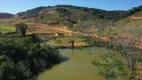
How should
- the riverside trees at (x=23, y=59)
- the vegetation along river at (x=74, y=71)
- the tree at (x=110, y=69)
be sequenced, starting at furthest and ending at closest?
the vegetation along river at (x=74, y=71) → the tree at (x=110, y=69) → the riverside trees at (x=23, y=59)

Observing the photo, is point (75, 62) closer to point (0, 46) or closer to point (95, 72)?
point (95, 72)

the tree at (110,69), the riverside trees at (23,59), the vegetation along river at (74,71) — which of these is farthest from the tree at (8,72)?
the tree at (110,69)

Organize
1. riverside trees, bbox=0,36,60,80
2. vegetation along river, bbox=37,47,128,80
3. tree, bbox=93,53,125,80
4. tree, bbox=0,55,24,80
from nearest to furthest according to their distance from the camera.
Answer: tree, bbox=0,55,24,80
riverside trees, bbox=0,36,60,80
tree, bbox=93,53,125,80
vegetation along river, bbox=37,47,128,80

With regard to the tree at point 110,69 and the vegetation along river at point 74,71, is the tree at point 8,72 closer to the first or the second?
the vegetation along river at point 74,71

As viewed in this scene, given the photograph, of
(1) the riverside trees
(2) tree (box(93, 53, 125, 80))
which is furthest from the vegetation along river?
(1) the riverside trees

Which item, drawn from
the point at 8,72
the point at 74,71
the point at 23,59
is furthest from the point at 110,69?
the point at 8,72

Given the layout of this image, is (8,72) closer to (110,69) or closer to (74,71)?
(74,71)

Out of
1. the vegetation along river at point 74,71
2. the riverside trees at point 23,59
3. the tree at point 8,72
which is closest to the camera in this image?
Answer: the tree at point 8,72

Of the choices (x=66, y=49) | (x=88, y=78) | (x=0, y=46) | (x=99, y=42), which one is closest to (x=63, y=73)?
(x=88, y=78)

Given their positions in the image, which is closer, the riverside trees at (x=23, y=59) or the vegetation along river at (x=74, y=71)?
the riverside trees at (x=23, y=59)

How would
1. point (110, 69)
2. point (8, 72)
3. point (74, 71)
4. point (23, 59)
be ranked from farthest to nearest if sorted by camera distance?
point (74, 71), point (23, 59), point (110, 69), point (8, 72)

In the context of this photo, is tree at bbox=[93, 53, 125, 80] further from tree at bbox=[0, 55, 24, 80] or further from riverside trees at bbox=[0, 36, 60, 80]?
tree at bbox=[0, 55, 24, 80]
